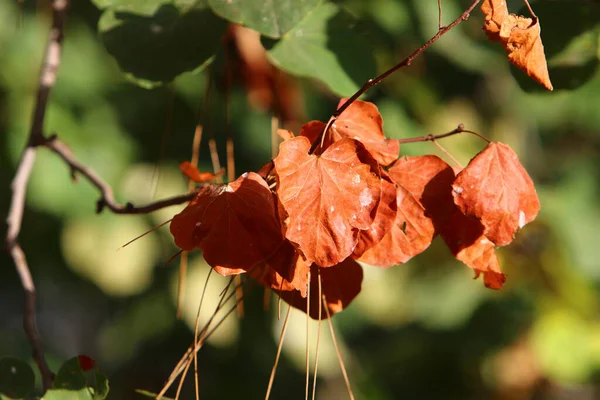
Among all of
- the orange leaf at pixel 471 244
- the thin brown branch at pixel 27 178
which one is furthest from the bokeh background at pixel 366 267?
the orange leaf at pixel 471 244

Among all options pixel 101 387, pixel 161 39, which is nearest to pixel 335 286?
pixel 101 387

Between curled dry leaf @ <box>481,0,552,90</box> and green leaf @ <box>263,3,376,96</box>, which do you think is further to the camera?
green leaf @ <box>263,3,376,96</box>

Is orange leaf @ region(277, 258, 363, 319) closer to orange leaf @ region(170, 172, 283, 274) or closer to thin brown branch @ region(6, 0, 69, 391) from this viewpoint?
orange leaf @ region(170, 172, 283, 274)

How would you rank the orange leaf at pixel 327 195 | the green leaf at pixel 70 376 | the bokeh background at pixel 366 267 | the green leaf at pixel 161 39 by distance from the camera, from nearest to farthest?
the orange leaf at pixel 327 195, the green leaf at pixel 70 376, the green leaf at pixel 161 39, the bokeh background at pixel 366 267

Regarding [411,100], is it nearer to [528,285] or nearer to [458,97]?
[458,97]

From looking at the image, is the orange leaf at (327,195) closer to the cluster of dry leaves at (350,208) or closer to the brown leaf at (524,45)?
the cluster of dry leaves at (350,208)

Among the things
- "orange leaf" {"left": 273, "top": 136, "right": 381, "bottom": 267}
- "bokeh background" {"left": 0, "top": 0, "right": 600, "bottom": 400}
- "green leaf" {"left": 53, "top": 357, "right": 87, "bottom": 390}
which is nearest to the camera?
"orange leaf" {"left": 273, "top": 136, "right": 381, "bottom": 267}

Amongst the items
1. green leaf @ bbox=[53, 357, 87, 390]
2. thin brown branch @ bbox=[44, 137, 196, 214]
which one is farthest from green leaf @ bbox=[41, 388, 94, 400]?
thin brown branch @ bbox=[44, 137, 196, 214]
